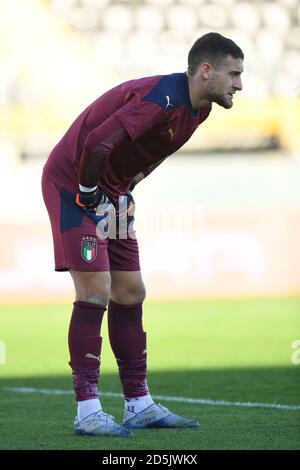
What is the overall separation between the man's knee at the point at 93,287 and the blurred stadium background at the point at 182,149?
37.0ft

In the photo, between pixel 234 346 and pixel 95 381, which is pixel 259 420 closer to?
pixel 95 381

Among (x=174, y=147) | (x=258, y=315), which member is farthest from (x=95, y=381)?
(x=258, y=315)

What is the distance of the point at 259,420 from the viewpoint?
4.52 meters

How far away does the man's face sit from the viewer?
13.8 ft

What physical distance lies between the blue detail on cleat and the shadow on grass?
0.30 feet

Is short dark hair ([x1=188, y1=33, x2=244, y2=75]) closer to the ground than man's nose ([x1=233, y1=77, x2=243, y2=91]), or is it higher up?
higher up

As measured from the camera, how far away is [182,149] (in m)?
24.9

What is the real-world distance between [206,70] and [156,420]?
1.58m

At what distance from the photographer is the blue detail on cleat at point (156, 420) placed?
4336 mm

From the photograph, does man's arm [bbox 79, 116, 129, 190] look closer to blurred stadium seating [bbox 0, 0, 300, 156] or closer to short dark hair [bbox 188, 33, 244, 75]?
short dark hair [bbox 188, 33, 244, 75]

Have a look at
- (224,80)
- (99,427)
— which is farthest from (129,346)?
(224,80)

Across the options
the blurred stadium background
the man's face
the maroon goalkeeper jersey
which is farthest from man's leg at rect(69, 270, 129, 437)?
the blurred stadium background

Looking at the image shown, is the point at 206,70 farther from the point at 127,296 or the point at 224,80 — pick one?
the point at 127,296
